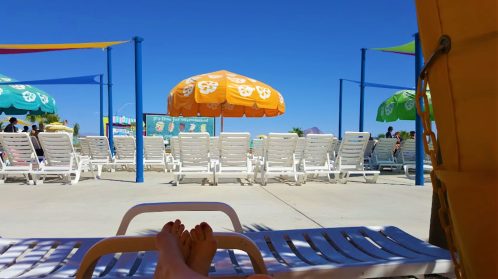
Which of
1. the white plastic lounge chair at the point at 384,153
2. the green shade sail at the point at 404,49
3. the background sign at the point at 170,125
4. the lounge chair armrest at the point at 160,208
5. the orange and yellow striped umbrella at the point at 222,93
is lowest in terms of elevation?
the white plastic lounge chair at the point at 384,153

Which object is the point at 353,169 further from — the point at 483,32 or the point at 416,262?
the point at 483,32

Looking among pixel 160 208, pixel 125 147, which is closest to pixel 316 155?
pixel 125 147

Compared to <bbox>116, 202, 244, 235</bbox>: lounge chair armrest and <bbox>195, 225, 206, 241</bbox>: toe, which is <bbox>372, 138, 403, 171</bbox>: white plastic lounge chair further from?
<bbox>195, 225, 206, 241</bbox>: toe

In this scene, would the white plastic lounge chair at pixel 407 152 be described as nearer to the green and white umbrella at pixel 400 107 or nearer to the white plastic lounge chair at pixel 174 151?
the green and white umbrella at pixel 400 107

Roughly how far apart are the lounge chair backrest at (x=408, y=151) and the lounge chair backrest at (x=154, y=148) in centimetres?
610

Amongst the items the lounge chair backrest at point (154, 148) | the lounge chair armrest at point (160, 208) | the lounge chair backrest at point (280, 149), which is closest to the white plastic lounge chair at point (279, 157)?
the lounge chair backrest at point (280, 149)

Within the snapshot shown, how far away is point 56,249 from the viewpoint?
1454mm

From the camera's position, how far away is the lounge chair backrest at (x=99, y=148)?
23.7 feet

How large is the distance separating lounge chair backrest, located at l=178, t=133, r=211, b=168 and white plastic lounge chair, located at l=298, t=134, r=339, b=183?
190cm

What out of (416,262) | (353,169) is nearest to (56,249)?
(416,262)

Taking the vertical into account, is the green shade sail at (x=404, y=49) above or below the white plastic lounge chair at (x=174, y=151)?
above

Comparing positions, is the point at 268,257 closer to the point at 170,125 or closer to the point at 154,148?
the point at 154,148

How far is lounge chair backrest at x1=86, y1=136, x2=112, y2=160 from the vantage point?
23.7ft

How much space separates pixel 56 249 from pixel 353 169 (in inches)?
215
